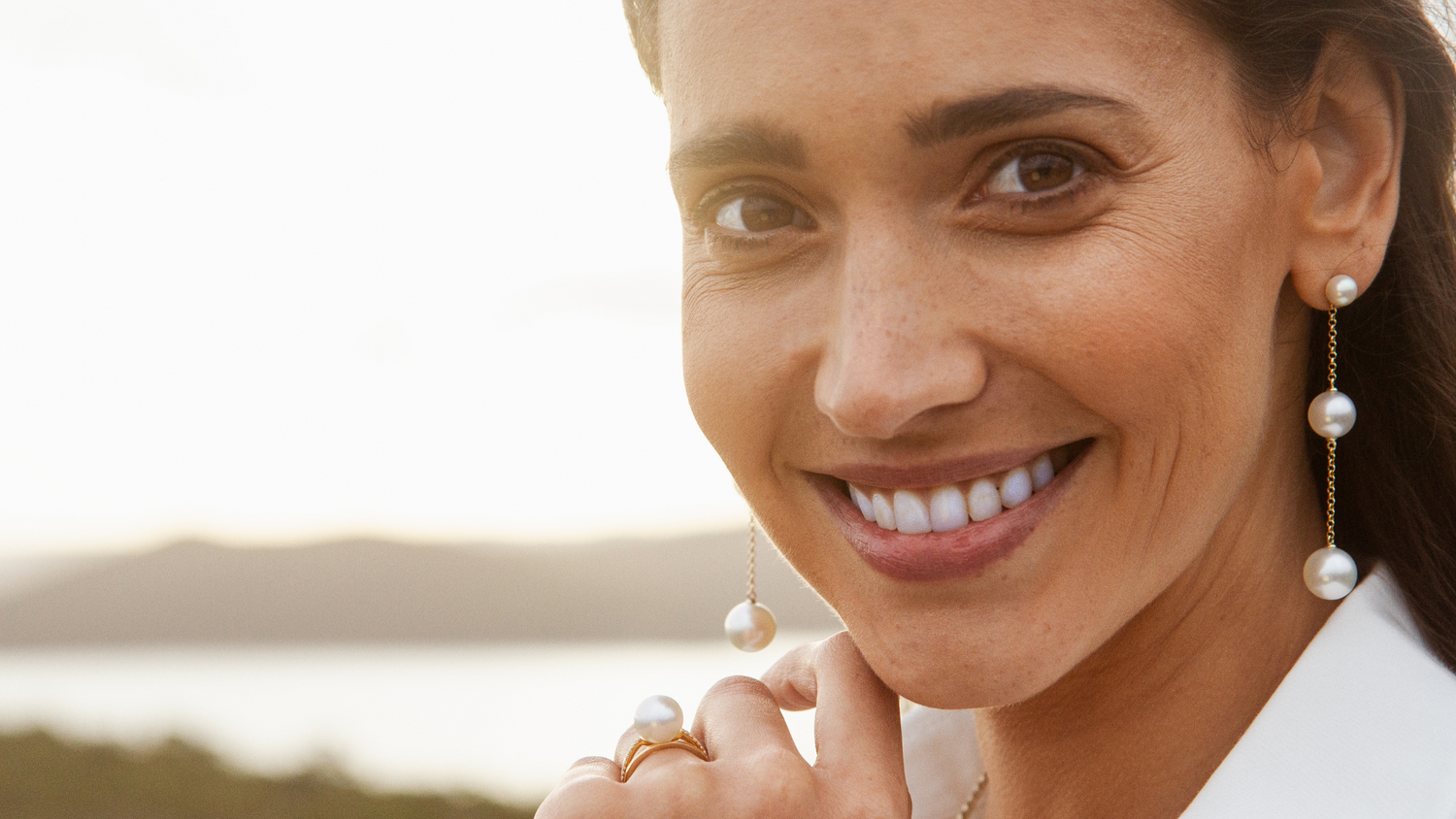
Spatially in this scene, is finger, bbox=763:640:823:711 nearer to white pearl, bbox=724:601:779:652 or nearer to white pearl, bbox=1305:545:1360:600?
white pearl, bbox=724:601:779:652

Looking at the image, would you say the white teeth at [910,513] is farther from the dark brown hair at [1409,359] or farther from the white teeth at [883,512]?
the dark brown hair at [1409,359]

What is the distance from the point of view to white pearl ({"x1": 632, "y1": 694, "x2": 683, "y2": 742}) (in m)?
1.76

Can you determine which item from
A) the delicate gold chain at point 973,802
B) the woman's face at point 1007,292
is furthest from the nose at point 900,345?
the delicate gold chain at point 973,802

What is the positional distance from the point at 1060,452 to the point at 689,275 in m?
0.68

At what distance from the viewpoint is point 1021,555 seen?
1.58 metres

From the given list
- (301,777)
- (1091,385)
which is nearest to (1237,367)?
(1091,385)

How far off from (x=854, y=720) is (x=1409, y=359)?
1053mm

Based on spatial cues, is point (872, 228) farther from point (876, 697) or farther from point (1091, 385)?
point (876, 697)

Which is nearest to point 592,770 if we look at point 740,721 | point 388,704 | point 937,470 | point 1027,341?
point 740,721

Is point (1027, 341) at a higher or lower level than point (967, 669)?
higher

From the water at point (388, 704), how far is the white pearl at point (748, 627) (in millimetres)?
1080

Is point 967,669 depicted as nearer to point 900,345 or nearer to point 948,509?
point 948,509

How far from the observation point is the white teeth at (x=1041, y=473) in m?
1.60

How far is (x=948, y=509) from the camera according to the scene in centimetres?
161
